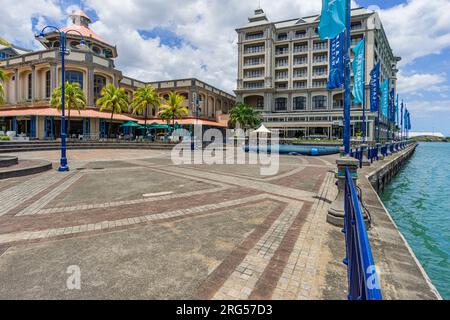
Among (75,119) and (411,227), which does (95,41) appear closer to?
(75,119)

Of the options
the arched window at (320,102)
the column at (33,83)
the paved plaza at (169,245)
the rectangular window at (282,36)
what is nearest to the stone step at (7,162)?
the paved plaza at (169,245)

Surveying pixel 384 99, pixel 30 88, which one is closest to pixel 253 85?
pixel 384 99

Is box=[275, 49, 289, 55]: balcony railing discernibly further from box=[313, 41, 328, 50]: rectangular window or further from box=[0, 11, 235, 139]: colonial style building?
box=[0, 11, 235, 139]: colonial style building

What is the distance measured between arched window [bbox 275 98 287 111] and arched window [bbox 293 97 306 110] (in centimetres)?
262

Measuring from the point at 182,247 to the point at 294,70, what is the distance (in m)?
68.9

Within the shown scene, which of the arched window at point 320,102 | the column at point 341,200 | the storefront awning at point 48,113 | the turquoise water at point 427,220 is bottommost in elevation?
the turquoise water at point 427,220

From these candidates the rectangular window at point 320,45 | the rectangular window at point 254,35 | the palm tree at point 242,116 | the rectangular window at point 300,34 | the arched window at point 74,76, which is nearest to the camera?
the arched window at point 74,76

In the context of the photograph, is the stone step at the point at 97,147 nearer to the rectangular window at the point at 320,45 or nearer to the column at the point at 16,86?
the column at the point at 16,86

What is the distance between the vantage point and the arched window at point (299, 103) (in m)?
64.2

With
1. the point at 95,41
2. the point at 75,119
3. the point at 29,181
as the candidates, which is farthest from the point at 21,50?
the point at 29,181

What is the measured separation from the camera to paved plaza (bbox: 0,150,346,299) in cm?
329

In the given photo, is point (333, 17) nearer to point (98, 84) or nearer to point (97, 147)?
point (97, 147)

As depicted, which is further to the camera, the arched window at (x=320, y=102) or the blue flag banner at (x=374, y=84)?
the arched window at (x=320, y=102)

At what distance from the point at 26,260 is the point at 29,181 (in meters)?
8.40
